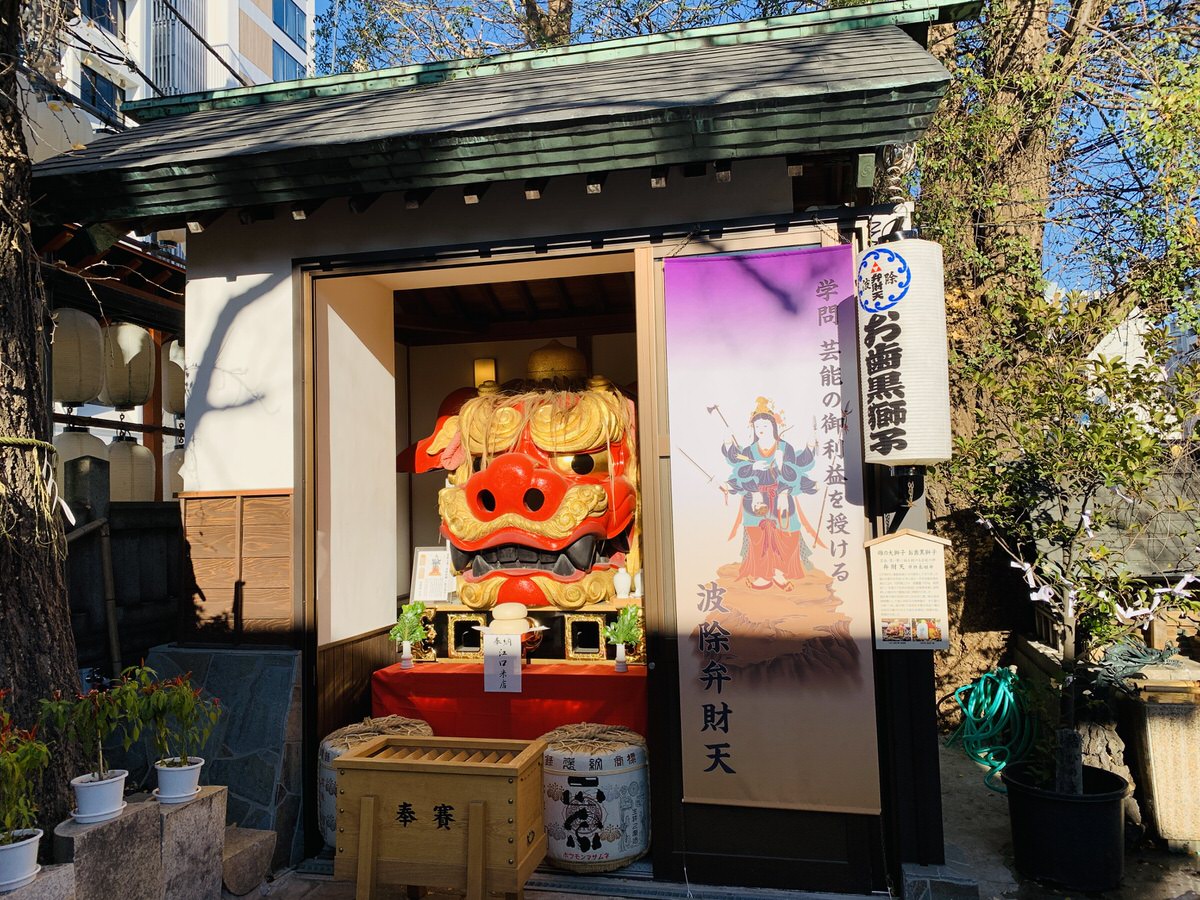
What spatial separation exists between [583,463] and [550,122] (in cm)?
330

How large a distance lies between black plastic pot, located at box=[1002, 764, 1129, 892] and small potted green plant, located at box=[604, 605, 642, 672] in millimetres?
2815

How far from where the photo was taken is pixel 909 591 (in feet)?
17.5

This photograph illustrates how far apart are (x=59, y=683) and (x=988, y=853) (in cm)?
593

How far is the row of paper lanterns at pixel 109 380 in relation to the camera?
25.6 ft

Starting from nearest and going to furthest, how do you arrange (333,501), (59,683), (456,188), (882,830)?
(59,683) < (882,830) < (456,188) < (333,501)

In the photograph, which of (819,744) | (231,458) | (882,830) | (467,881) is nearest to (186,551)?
(231,458)

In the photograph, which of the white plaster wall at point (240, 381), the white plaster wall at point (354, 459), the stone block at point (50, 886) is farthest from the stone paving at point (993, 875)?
the white plaster wall at point (240, 381)

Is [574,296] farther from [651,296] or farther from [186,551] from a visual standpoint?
[186,551]

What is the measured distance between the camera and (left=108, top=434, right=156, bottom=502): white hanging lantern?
864cm

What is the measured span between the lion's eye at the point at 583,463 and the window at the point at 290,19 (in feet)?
115

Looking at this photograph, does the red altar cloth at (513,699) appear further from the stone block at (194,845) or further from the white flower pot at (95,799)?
the white flower pot at (95,799)

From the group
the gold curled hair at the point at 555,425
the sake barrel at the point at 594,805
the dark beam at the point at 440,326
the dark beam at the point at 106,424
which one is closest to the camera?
the sake barrel at the point at 594,805

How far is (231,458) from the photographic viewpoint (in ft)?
21.6

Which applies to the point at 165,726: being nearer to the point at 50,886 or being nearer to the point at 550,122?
the point at 50,886
